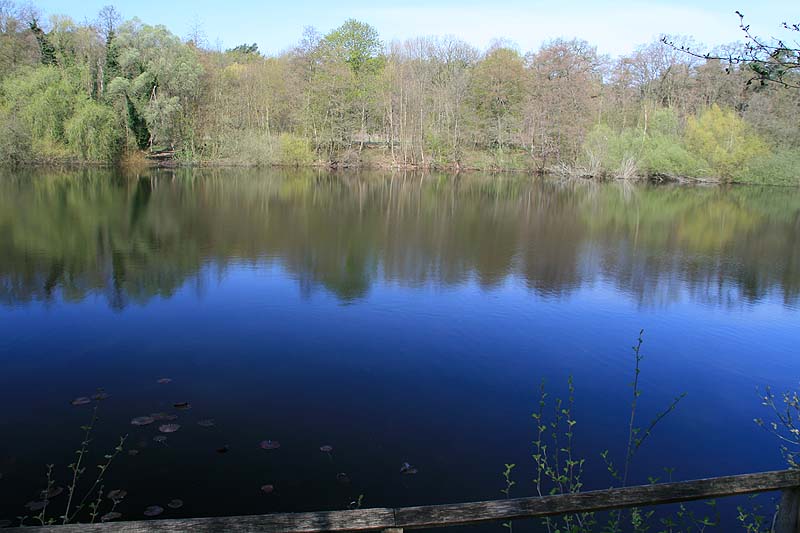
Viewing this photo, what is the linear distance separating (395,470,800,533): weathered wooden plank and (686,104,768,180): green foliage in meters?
50.3

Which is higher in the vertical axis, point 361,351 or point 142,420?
point 361,351

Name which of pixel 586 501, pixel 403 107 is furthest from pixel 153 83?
pixel 586 501

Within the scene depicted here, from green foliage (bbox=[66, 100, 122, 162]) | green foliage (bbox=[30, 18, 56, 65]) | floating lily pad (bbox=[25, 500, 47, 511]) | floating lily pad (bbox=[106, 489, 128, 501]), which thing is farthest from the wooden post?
green foliage (bbox=[30, 18, 56, 65])

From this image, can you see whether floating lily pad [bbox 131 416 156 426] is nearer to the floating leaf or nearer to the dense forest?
the floating leaf

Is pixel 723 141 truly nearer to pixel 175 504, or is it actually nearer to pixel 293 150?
pixel 293 150

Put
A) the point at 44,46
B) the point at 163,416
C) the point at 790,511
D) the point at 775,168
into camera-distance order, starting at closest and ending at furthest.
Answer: the point at 790,511, the point at 163,416, the point at 44,46, the point at 775,168

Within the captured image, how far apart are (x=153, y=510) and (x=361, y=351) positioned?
4.57 meters

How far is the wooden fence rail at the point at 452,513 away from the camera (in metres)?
2.04

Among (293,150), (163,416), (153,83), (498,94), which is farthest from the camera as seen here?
Result: (498,94)

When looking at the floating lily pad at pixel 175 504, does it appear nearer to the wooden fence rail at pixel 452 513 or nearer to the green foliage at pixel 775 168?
the wooden fence rail at pixel 452 513

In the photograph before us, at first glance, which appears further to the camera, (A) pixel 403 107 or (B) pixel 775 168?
(A) pixel 403 107

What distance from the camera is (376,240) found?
19.2m

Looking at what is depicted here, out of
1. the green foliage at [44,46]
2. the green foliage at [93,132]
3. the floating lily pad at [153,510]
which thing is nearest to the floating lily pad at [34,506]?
the floating lily pad at [153,510]

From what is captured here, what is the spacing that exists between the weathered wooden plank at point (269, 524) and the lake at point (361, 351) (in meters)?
3.82
